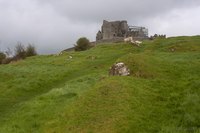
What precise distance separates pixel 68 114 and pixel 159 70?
13.0 metres

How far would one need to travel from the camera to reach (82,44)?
89.5 m

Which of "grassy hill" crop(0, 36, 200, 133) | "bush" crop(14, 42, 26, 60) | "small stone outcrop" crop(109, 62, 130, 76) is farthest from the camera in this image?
"bush" crop(14, 42, 26, 60)

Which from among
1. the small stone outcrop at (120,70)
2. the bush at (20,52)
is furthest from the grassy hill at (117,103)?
the bush at (20,52)

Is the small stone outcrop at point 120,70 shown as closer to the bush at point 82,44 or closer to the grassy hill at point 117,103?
the grassy hill at point 117,103

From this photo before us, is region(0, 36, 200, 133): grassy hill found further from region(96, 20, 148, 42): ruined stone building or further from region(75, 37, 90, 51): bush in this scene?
region(96, 20, 148, 42): ruined stone building

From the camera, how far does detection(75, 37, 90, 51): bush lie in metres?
89.2

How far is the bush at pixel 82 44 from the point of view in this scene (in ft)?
293

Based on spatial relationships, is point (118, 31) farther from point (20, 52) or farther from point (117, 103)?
point (117, 103)

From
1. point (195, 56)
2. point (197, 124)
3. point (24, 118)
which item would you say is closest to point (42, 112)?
point (24, 118)

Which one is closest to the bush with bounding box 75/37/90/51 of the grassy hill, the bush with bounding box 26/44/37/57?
the bush with bounding box 26/44/37/57

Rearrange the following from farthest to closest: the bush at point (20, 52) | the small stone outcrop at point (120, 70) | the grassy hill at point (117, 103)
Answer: the bush at point (20, 52)
the small stone outcrop at point (120, 70)
the grassy hill at point (117, 103)

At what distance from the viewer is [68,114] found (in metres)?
24.0

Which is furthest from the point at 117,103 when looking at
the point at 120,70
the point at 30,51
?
the point at 30,51

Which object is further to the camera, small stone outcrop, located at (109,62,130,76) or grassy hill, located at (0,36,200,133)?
small stone outcrop, located at (109,62,130,76)
